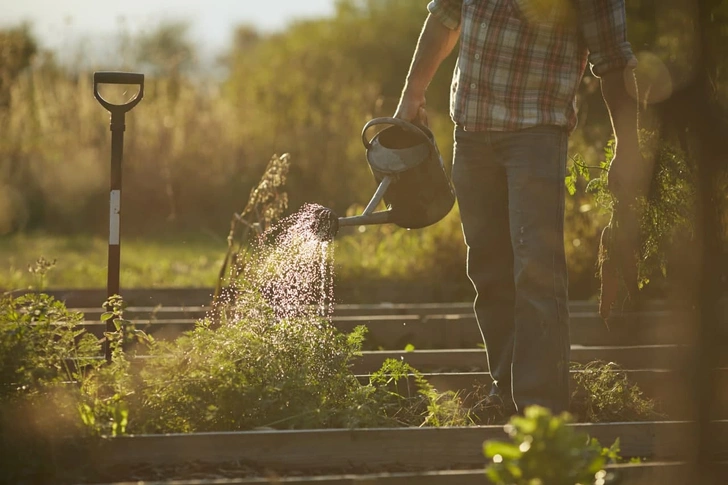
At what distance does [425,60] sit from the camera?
4508 millimetres

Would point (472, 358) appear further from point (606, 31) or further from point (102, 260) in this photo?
point (102, 260)

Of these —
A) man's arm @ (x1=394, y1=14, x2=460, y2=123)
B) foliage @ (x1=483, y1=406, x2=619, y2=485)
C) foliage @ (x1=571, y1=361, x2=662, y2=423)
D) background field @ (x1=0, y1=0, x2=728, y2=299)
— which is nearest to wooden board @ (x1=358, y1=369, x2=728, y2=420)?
foliage @ (x1=571, y1=361, x2=662, y2=423)

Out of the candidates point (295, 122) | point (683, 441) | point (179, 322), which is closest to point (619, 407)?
point (683, 441)

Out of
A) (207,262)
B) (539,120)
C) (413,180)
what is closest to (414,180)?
(413,180)

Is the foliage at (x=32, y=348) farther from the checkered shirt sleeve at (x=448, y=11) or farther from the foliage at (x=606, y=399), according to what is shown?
the foliage at (x=606, y=399)

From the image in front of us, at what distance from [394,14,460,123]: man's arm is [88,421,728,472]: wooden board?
152cm

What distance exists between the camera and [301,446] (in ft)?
11.7

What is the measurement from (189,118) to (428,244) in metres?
6.29

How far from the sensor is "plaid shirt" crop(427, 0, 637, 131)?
12.8 ft

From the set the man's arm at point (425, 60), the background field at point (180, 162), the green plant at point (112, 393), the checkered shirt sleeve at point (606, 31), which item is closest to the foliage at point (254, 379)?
the green plant at point (112, 393)

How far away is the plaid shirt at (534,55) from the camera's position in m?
3.91

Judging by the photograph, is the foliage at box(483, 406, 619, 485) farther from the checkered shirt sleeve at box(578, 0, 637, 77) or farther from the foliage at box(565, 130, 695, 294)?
the foliage at box(565, 130, 695, 294)

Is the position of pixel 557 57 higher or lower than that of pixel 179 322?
higher

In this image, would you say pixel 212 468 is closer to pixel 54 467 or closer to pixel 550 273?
pixel 54 467
